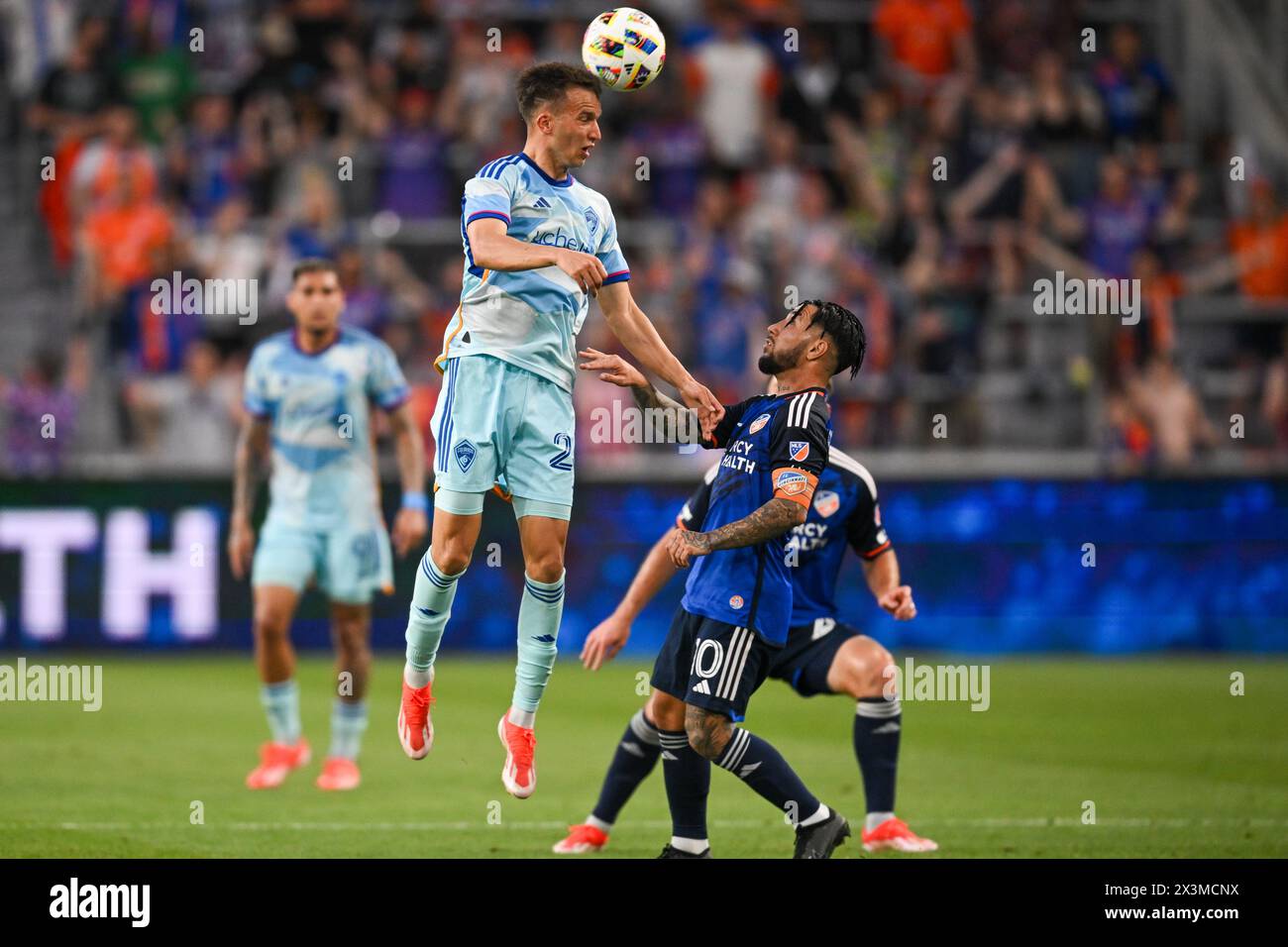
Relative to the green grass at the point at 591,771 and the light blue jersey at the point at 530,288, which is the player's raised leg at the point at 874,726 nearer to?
the green grass at the point at 591,771

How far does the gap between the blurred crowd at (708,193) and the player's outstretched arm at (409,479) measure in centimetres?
592

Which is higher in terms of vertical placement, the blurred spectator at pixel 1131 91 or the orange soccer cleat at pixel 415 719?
the blurred spectator at pixel 1131 91

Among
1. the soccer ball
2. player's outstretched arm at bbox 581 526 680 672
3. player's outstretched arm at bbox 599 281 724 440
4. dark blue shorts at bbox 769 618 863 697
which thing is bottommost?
dark blue shorts at bbox 769 618 863 697

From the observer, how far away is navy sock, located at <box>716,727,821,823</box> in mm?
7648

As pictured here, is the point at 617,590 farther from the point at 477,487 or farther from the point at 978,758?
the point at 477,487

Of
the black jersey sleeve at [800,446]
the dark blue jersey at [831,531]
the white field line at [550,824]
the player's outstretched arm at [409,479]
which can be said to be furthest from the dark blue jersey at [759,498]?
the player's outstretched arm at [409,479]

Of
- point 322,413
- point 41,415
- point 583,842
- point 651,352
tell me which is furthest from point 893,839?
point 41,415

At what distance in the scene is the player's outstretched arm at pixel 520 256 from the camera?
717 centimetres

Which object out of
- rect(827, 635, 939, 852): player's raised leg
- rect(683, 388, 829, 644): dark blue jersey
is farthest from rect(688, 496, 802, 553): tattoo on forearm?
rect(827, 635, 939, 852): player's raised leg

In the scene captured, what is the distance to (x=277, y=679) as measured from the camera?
10930mm

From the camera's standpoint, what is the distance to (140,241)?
18.2 metres

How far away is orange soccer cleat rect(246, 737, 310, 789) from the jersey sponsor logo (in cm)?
459

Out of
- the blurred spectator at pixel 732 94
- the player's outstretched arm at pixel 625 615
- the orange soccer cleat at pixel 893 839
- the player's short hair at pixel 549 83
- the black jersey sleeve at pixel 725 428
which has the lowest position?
the orange soccer cleat at pixel 893 839

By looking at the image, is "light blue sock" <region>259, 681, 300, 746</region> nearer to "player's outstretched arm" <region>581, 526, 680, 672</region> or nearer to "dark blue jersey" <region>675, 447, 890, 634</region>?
"dark blue jersey" <region>675, 447, 890, 634</region>
